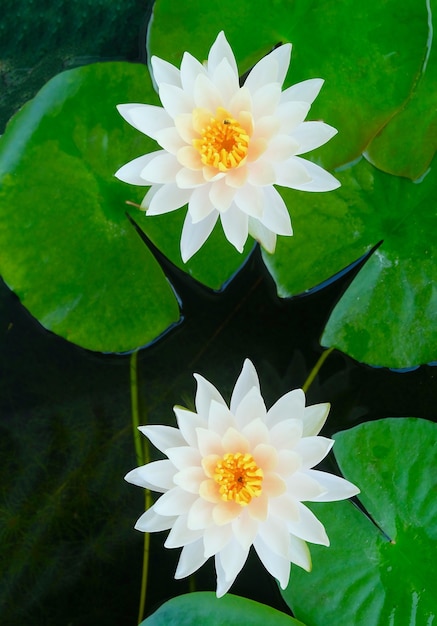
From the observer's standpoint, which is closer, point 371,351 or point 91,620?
point 371,351

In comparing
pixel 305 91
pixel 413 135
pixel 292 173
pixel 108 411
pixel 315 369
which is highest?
pixel 305 91

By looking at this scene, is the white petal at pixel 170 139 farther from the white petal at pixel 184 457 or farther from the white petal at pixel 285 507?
the white petal at pixel 285 507

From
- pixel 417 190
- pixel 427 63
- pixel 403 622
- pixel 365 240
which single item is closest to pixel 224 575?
pixel 403 622

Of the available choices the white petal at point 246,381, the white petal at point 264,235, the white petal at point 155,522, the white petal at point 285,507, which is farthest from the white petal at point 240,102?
the white petal at point 155,522

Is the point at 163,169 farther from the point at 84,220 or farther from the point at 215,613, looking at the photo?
the point at 215,613

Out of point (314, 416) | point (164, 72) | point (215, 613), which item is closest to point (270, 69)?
point (164, 72)

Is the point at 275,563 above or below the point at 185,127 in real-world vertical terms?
below

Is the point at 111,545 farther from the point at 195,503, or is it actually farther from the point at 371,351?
the point at 371,351
